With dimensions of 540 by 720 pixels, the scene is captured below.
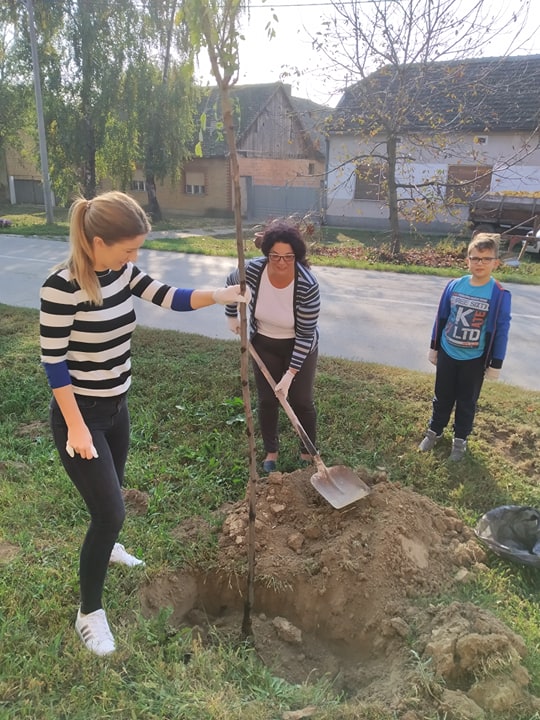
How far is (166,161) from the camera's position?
885 inches

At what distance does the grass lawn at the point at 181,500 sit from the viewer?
217cm

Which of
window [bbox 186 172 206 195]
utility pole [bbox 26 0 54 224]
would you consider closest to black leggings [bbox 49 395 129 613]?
utility pole [bbox 26 0 54 224]

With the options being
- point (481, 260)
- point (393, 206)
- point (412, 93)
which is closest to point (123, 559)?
point (481, 260)

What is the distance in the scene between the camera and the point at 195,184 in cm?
2950

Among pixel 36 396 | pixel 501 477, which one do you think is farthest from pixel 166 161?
pixel 501 477

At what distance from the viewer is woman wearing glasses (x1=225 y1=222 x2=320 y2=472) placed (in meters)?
3.39

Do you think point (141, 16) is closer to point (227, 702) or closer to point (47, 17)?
point (47, 17)

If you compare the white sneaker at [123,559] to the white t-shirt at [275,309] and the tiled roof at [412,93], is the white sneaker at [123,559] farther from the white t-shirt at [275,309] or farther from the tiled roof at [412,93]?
the tiled roof at [412,93]

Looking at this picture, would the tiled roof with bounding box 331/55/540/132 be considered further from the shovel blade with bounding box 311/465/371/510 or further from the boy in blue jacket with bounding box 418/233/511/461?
the shovel blade with bounding box 311/465/371/510

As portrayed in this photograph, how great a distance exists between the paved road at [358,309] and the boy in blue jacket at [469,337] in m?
2.01

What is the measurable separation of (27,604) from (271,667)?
45.5 inches

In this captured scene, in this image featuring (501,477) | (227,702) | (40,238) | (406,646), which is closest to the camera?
(227,702)

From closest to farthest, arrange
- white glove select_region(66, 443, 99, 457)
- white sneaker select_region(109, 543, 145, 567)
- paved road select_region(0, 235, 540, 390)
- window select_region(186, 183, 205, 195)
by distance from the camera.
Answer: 1. white glove select_region(66, 443, 99, 457)
2. white sneaker select_region(109, 543, 145, 567)
3. paved road select_region(0, 235, 540, 390)
4. window select_region(186, 183, 205, 195)

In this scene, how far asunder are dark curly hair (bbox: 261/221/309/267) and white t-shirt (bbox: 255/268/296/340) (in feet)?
0.63
